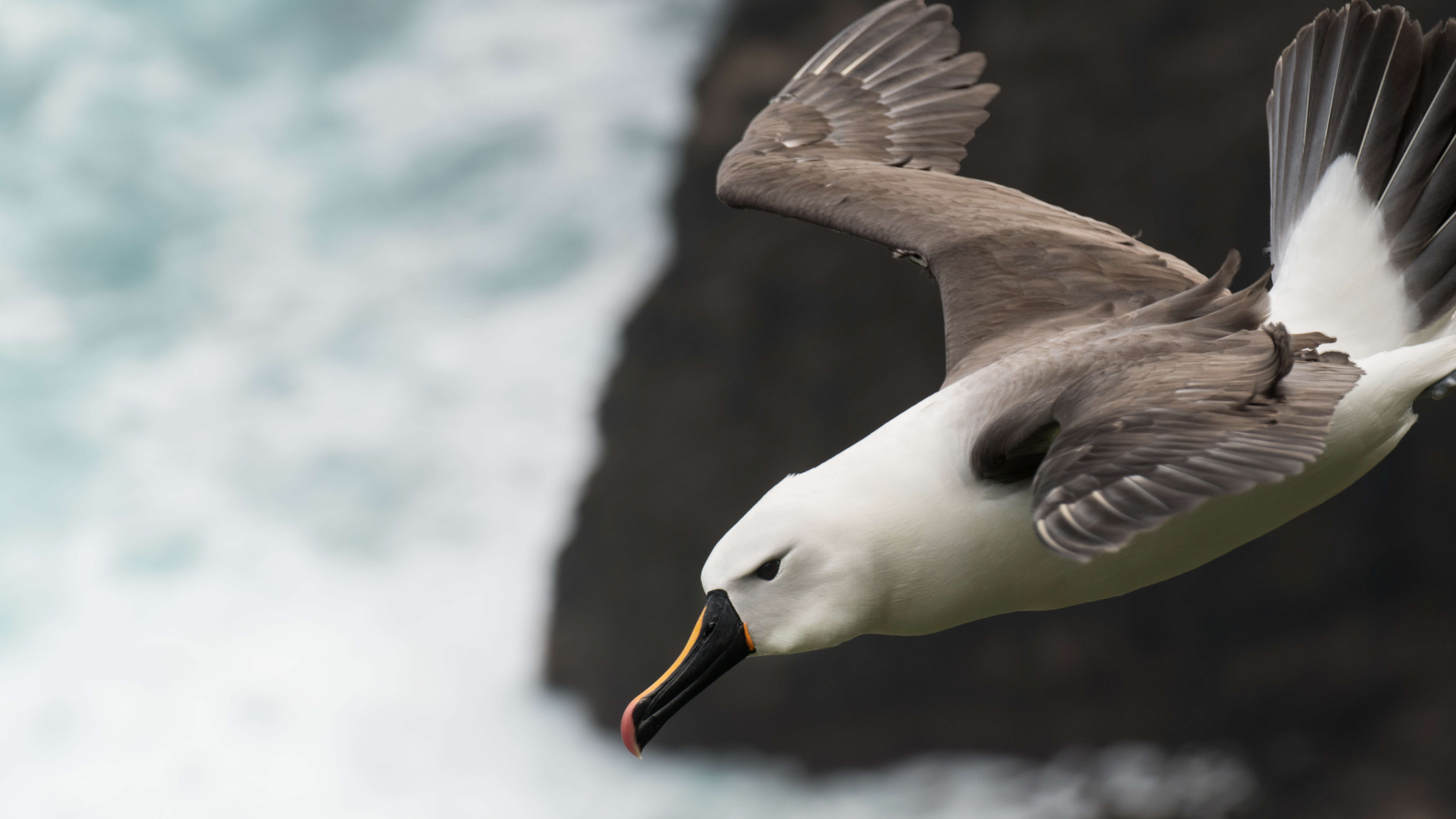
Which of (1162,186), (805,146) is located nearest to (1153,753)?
(1162,186)

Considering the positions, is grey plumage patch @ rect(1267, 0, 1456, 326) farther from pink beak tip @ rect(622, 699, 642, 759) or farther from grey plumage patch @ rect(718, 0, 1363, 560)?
pink beak tip @ rect(622, 699, 642, 759)

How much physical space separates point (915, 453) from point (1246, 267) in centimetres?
583

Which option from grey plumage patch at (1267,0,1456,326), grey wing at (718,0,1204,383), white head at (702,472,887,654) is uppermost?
grey plumage patch at (1267,0,1456,326)

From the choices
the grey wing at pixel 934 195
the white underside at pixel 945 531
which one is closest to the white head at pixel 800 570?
the white underside at pixel 945 531

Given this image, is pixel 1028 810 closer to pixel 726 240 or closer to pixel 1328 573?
pixel 1328 573

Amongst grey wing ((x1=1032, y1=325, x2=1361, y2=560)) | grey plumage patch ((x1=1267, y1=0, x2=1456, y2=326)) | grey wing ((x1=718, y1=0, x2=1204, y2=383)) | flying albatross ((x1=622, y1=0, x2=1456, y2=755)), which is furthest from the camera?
grey wing ((x1=718, y1=0, x2=1204, y2=383))

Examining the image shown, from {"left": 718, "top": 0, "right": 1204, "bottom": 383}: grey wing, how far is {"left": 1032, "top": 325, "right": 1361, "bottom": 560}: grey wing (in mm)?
884

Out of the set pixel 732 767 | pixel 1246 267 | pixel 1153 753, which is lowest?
pixel 732 767

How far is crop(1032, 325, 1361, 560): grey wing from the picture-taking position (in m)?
2.09

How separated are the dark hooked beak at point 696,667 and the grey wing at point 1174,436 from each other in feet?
2.83

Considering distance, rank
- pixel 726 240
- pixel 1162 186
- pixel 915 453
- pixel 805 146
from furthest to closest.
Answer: pixel 726 240
pixel 1162 186
pixel 805 146
pixel 915 453

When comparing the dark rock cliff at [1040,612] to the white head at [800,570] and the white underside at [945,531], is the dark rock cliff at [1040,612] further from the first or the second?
the white head at [800,570]

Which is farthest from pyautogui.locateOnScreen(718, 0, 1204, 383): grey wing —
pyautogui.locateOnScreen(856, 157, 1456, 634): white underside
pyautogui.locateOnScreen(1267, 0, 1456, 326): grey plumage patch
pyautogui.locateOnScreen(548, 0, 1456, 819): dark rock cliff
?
pyautogui.locateOnScreen(548, 0, 1456, 819): dark rock cliff

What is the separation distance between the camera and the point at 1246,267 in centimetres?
797
